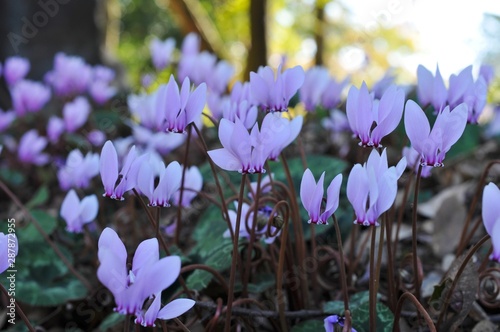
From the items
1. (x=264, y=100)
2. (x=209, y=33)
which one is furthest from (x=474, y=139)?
(x=209, y=33)

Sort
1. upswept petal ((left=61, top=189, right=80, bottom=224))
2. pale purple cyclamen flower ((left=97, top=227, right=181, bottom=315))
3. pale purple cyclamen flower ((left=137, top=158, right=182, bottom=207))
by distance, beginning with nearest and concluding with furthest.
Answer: pale purple cyclamen flower ((left=97, top=227, right=181, bottom=315)), pale purple cyclamen flower ((left=137, top=158, right=182, bottom=207)), upswept petal ((left=61, top=189, right=80, bottom=224))

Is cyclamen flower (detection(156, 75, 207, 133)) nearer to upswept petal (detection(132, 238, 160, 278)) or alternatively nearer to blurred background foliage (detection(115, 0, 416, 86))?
upswept petal (detection(132, 238, 160, 278))

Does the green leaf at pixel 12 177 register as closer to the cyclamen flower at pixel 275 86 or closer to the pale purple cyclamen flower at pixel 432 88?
the cyclamen flower at pixel 275 86

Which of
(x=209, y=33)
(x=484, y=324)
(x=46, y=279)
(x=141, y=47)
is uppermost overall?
(x=141, y=47)

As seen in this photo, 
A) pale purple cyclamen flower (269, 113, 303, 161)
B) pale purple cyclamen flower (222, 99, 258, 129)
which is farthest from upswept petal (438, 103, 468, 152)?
pale purple cyclamen flower (222, 99, 258, 129)

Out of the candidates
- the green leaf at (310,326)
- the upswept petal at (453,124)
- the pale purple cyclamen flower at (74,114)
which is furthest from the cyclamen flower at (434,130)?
the pale purple cyclamen flower at (74,114)

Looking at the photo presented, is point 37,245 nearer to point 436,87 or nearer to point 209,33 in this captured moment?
point 436,87
